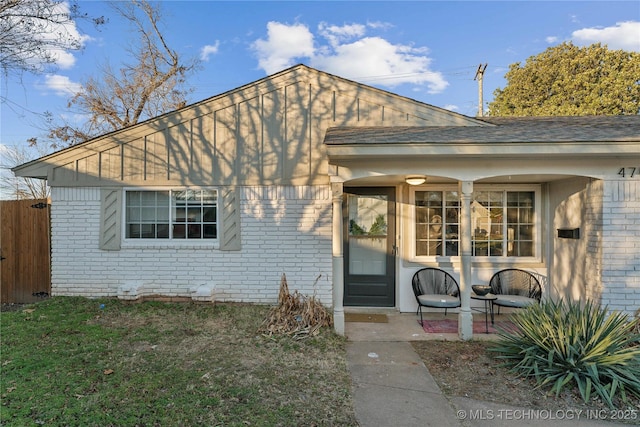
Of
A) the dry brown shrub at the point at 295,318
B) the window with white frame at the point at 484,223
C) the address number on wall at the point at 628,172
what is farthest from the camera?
the window with white frame at the point at 484,223

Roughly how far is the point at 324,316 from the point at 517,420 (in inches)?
110

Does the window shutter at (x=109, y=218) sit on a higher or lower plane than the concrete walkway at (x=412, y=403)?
higher

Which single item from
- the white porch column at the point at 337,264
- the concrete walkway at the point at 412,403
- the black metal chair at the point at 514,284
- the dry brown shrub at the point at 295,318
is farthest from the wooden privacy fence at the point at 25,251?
the black metal chair at the point at 514,284

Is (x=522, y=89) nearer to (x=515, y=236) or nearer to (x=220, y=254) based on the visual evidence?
(x=515, y=236)

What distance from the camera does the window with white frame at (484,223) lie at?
6.16 m

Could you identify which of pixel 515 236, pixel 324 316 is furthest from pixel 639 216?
pixel 324 316

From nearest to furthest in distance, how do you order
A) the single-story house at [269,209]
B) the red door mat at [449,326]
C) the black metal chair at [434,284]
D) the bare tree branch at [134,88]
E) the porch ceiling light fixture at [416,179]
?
the red door mat at [449,326], the porch ceiling light fixture at [416,179], the black metal chair at [434,284], the single-story house at [269,209], the bare tree branch at [134,88]

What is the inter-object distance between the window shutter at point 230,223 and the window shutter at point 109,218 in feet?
6.50

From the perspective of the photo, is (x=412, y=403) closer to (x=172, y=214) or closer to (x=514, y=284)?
(x=514, y=284)

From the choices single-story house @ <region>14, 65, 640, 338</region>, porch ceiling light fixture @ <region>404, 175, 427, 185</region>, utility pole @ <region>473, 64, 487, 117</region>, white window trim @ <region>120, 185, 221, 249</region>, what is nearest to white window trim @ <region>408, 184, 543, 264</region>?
single-story house @ <region>14, 65, 640, 338</region>

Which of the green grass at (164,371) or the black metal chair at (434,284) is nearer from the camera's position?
the green grass at (164,371)

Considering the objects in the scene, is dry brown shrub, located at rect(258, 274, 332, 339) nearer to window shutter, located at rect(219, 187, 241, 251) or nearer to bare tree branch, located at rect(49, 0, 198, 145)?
window shutter, located at rect(219, 187, 241, 251)

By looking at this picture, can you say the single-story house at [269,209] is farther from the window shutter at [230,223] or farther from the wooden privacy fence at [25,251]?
the wooden privacy fence at [25,251]

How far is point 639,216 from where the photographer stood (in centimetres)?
470
